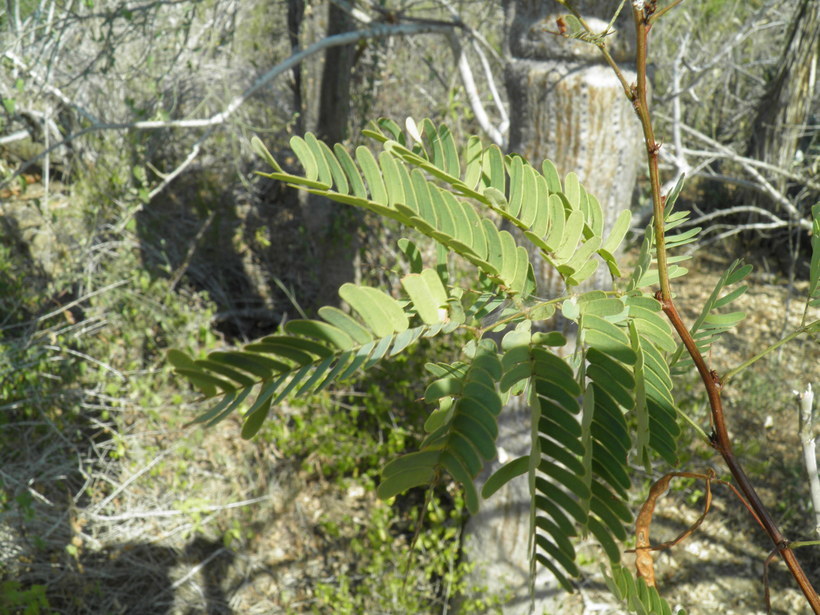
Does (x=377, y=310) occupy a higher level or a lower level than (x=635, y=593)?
higher

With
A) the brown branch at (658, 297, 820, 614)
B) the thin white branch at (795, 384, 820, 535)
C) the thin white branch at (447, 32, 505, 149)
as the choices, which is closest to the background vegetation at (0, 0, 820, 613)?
the thin white branch at (447, 32, 505, 149)

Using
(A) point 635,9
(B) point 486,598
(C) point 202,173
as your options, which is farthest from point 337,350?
(C) point 202,173

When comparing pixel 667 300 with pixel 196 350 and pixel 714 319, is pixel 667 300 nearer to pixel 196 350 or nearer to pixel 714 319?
pixel 714 319

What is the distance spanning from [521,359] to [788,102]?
4.06 metres

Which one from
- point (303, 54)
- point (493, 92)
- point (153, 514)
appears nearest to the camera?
point (153, 514)

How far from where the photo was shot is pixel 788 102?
13.0ft

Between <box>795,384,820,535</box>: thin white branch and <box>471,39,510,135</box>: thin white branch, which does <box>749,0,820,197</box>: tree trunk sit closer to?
<box>471,39,510,135</box>: thin white branch

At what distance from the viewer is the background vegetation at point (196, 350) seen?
9.43ft

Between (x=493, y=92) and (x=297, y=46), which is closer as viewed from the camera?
(x=493, y=92)

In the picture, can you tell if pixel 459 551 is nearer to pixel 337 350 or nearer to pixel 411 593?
pixel 411 593

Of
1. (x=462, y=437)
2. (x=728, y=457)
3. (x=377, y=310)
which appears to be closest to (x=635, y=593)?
(x=728, y=457)

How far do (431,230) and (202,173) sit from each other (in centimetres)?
449

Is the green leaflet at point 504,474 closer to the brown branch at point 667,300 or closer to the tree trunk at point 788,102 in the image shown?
the brown branch at point 667,300

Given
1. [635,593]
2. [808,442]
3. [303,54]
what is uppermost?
[303,54]
